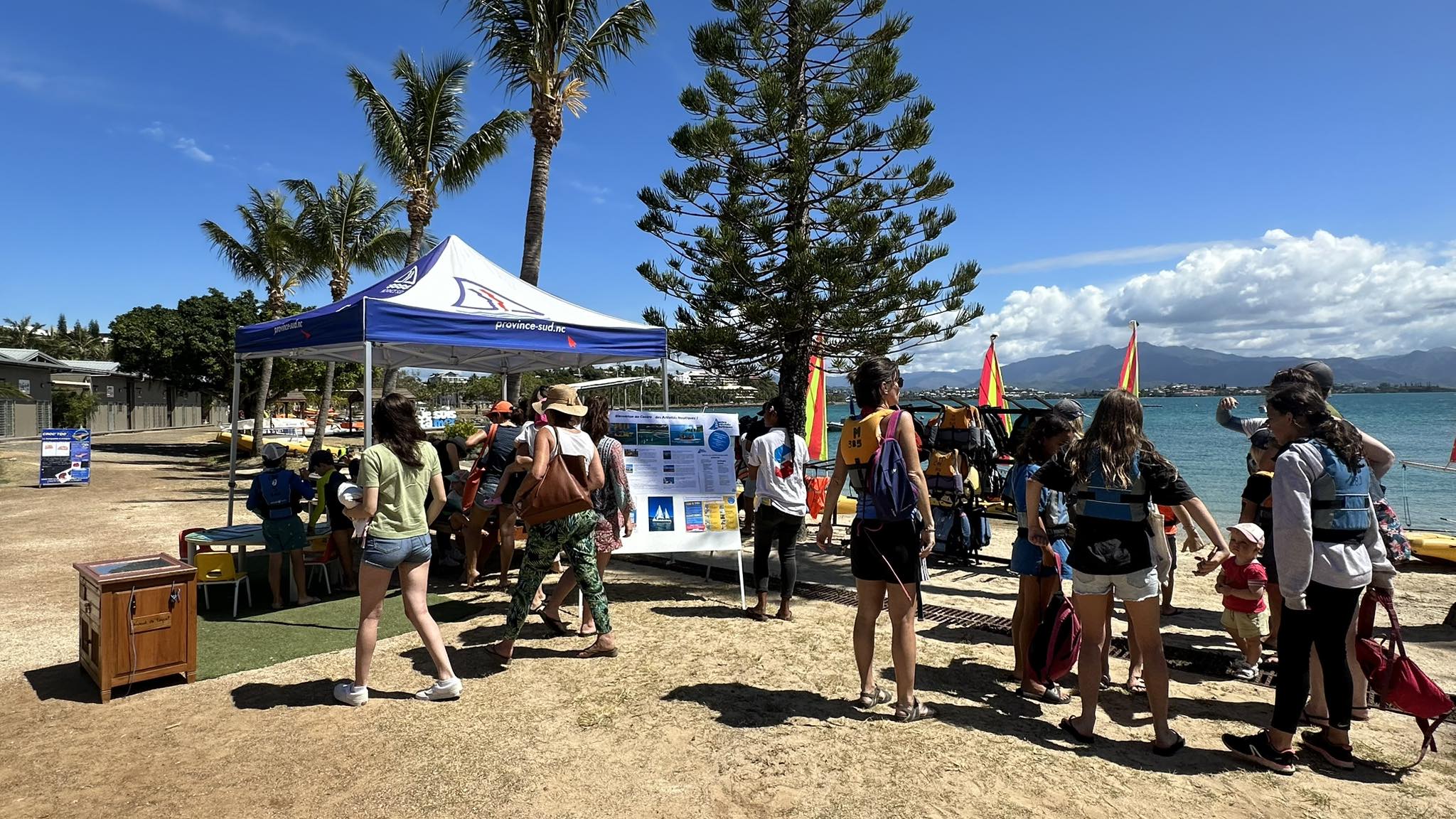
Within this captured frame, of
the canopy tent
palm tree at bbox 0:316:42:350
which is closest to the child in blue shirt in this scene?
the canopy tent

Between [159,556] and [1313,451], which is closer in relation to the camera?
[1313,451]

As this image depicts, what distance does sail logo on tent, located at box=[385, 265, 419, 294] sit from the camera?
7.19 meters

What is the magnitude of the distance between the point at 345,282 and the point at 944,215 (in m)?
19.8

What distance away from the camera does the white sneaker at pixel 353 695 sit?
4016 mm

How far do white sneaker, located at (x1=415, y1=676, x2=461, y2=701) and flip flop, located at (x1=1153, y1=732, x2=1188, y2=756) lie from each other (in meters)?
3.49

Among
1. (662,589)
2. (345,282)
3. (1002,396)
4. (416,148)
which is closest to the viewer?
(662,589)

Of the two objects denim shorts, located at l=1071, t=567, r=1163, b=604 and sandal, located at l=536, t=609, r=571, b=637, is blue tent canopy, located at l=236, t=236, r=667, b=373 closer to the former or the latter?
sandal, located at l=536, t=609, r=571, b=637

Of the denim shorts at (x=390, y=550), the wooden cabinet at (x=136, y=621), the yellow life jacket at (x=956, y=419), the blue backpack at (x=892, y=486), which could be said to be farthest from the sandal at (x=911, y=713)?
the yellow life jacket at (x=956, y=419)

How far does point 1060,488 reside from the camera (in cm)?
343

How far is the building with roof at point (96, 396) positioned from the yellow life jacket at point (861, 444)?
29382 millimetres

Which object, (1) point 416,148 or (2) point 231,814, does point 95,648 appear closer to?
(2) point 231,814

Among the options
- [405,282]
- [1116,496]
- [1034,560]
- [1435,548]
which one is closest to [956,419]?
[1034,560]

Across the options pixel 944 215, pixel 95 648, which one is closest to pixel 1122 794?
pixel 95 648

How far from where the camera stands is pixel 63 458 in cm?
1480
